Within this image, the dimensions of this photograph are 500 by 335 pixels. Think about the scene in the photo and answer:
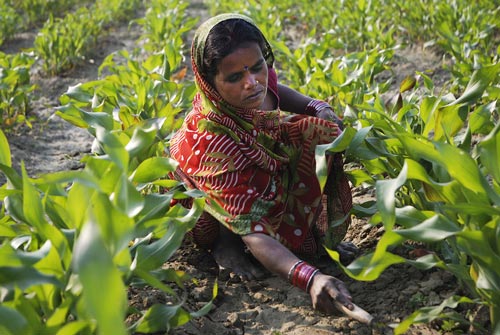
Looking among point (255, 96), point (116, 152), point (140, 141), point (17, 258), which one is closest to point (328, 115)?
point (255, 96)

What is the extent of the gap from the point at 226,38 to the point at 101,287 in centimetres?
133

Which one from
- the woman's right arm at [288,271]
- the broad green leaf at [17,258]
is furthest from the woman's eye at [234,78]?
the broad green leaf at [17,258]

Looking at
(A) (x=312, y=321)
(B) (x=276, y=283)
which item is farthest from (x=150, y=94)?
(A) (x=312, y=321)

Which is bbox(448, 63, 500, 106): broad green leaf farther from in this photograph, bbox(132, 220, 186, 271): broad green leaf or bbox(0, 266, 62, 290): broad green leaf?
bbox(0, 266, 62, 290): broad green leaf

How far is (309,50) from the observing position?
432 centimetres

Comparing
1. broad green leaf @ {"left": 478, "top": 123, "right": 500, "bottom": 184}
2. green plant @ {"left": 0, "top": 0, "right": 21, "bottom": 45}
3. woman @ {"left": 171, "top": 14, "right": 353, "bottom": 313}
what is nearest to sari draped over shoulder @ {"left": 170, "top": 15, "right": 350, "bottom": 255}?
woman @ {"left": 171, "top": 14, "right": 353, "bottom": 313}

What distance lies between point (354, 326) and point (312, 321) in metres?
0.15

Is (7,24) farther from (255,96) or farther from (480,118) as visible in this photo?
(480,118)

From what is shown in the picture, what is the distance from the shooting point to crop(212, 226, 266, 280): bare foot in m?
2.33

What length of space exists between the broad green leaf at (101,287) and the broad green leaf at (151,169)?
78 cm

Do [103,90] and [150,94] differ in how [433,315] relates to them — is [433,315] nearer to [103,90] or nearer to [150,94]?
[150,94]

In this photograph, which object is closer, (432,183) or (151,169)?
(432,183)

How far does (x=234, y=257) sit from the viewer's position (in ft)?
7.80

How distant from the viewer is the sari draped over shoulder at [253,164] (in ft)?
7.18
